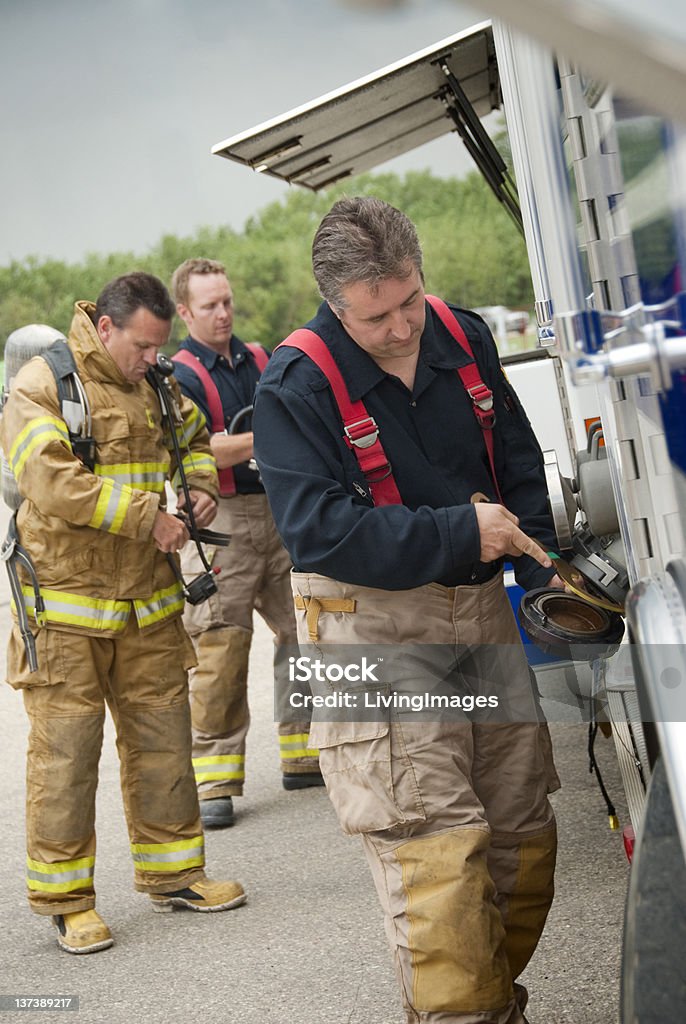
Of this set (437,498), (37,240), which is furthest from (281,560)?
(37,240)

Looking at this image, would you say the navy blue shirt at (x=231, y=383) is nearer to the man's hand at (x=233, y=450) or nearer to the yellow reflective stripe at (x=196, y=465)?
the man's hand at (x=233, y=450)

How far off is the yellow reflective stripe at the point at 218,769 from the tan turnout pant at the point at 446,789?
2.47m

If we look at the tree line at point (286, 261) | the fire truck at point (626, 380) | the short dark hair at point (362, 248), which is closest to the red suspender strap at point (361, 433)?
the short dark hair at point (362, 248)

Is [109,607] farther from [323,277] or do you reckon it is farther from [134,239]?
[134,239]

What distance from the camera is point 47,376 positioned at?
4270 millimetres

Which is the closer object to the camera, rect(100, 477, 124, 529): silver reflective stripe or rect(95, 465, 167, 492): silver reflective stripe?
rect(100, 477, 124, 529): silver reflective stripe

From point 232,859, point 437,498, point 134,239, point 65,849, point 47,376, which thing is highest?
point 134,239

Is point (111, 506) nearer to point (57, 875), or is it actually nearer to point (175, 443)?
point (175, 443)

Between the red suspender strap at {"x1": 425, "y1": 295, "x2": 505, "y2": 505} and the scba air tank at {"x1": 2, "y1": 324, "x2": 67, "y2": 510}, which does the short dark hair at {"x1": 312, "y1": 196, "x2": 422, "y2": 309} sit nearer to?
the red suspender strap at {"x1": 425, "y1": 295, "x2": 505, "y2": 505}

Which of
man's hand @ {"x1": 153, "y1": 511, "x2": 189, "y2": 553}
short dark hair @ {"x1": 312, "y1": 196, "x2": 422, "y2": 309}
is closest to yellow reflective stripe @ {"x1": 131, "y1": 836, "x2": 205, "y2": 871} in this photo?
man's hand @ {"x1": 153, "y1": 511, "x2": 189, "y2": 553}

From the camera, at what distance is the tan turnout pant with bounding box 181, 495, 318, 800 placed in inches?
216

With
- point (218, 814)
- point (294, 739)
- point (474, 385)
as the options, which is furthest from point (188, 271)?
point (474, 385)

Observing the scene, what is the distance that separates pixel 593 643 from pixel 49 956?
97.7 inches

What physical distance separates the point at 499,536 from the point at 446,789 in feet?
1.84
